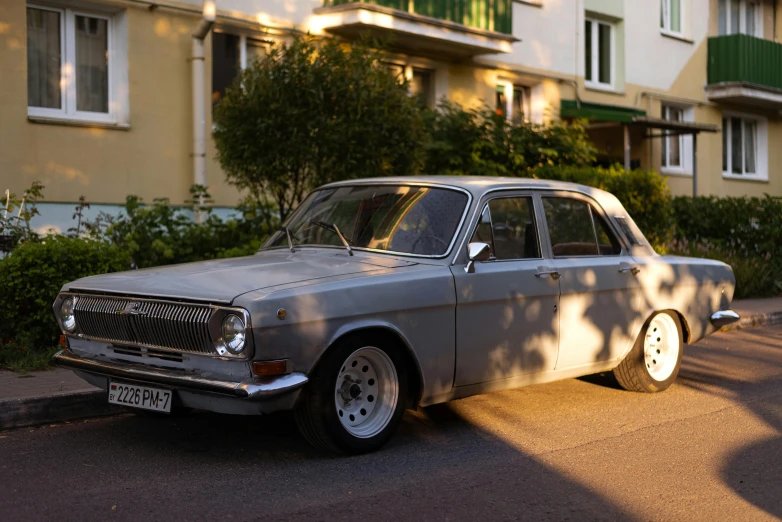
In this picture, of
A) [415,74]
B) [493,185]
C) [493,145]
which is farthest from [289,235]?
[415,74]

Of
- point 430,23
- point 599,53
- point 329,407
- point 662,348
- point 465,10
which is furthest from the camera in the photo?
point 599,53

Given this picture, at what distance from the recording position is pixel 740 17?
2758cm

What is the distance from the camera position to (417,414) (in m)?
7.22

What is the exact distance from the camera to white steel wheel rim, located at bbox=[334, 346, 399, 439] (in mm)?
5871

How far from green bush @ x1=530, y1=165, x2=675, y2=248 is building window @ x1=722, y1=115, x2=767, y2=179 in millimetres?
10931

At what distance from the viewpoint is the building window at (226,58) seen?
1512cm

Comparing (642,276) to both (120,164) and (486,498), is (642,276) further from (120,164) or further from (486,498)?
(120,164)

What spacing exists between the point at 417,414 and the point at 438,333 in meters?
1.20

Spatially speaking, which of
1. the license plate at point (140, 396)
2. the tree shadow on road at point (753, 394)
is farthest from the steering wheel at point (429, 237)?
the tree shadow on road at point (753, 394)

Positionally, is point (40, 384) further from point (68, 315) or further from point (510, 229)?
point (510, 229)

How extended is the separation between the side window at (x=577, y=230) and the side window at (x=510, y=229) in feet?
0.65

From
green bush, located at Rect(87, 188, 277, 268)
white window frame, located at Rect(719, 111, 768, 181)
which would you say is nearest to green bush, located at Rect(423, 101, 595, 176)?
green bush, located at Rect(87, 188, 277, 268)

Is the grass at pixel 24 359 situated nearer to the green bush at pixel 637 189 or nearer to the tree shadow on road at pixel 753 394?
the tree shadow on road at pixel 753 394

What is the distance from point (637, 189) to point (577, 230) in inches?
358
